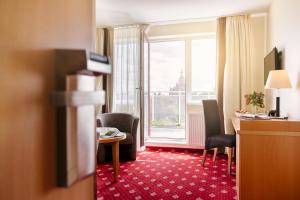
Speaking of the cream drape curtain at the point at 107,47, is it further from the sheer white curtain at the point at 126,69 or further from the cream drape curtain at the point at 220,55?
the cream drape curtain at the point at 220,55

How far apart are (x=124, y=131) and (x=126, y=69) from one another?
128cm

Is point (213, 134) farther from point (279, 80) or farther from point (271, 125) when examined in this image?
point (271, 125)

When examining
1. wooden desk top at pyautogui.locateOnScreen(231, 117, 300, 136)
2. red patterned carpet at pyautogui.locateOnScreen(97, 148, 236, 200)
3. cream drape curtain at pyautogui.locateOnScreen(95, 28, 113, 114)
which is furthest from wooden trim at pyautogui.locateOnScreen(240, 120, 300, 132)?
cream drape curtain at pyautogui.locateOnScreen(95, 28, 113, 114)

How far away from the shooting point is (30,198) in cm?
69

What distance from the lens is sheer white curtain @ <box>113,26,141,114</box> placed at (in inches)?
181

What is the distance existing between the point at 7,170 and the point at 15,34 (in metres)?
0.35

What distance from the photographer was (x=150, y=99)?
199 inches

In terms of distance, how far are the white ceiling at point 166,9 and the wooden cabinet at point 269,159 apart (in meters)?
2.29

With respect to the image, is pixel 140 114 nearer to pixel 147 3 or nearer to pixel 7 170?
pixel 147 3

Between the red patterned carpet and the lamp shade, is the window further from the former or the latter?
the lamp shade

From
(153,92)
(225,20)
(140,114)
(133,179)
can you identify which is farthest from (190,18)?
(133,179)

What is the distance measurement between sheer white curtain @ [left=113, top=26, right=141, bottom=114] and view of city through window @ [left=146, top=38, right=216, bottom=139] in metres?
0.43

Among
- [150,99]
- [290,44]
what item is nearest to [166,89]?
[150,99]

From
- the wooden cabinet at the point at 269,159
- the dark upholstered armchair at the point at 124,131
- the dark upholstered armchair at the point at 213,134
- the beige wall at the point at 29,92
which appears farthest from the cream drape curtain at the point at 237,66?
the beige wall at the point at 29,92
